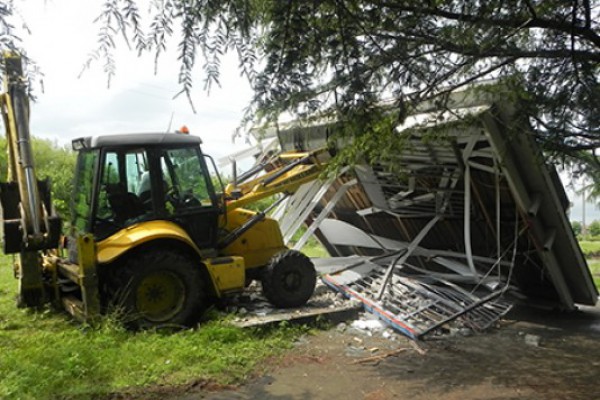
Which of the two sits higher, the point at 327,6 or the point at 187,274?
the point at 327,6

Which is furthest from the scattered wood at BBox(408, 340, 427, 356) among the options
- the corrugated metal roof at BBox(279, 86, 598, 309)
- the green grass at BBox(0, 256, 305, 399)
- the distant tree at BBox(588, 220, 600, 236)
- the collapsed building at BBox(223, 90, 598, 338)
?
the distant tree at BBox(588, 220, 600, 236)


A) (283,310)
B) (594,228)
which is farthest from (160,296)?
(594,228)

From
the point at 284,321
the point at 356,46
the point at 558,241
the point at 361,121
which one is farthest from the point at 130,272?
the point at 558,241

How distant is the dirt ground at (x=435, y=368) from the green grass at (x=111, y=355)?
28 cm

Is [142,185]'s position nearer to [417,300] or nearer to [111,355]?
[111,355]

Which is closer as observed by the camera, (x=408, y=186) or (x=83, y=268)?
(x=83, y=268)

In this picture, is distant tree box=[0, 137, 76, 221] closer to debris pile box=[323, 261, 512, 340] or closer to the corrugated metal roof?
the corrugated metal roof

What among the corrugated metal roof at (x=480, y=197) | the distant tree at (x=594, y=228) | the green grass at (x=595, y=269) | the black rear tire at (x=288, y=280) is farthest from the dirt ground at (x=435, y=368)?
the distant tree at (x=594, y=228)

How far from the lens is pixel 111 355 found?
5211 mm

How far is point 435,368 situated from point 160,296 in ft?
10.3

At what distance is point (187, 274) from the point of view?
643 cm

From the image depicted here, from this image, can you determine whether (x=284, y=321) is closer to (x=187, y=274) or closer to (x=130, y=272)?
(x=187, y=274)

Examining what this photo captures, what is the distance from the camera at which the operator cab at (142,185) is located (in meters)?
6.40

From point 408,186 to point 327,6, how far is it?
551 cm
